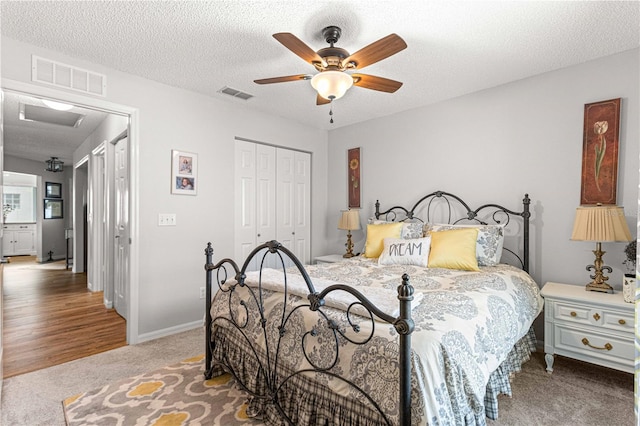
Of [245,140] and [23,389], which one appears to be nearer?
[23,389]

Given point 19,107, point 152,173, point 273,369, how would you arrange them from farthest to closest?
point 19,107, point 152,173, point 273,369

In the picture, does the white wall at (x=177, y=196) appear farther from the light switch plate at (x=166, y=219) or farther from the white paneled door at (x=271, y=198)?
the white paneled door at (x=271, y=198)

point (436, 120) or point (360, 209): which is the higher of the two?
point (436, 120)

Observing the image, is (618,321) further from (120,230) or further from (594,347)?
(120,230)

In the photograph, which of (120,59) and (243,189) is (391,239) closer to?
(243,189)

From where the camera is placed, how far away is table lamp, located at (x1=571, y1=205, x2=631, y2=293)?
2.36 m

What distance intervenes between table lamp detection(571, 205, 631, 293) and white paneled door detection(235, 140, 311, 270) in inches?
123

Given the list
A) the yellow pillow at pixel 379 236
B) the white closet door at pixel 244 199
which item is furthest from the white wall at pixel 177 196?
the yellow pillow at pixel 379 236

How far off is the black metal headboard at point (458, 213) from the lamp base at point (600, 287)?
528 mm

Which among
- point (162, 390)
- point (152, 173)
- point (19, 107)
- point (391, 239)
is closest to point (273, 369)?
point (162, 390)

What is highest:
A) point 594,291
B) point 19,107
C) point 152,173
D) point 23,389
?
point 19,107

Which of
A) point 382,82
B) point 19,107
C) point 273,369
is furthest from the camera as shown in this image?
point 19,107

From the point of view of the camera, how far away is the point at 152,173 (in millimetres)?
3186

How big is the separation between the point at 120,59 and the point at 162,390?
260 centimetres
